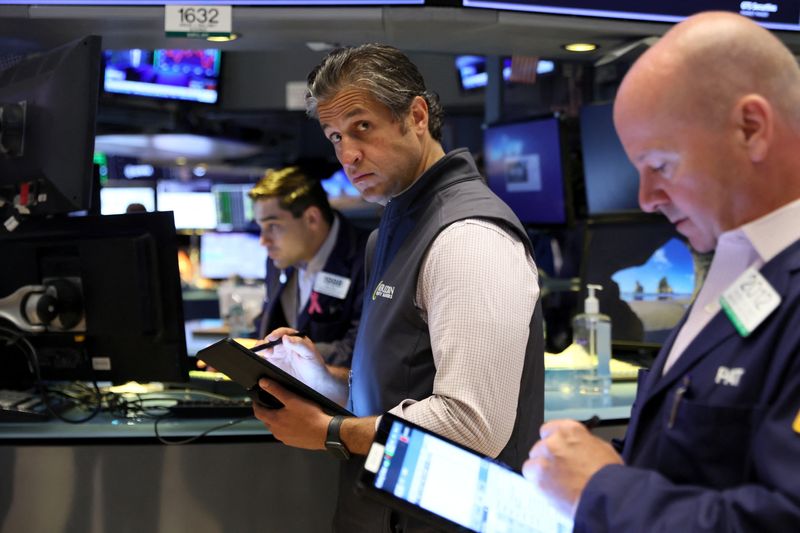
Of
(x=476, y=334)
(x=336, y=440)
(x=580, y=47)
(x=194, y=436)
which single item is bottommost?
(x=194, y=436)

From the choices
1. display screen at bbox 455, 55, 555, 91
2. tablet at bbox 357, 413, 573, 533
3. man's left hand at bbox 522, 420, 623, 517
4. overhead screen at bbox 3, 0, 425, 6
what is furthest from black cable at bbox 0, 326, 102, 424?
display screen at bbox 455, 55, 555, 91

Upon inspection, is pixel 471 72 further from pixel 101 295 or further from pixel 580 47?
pixel 101 295

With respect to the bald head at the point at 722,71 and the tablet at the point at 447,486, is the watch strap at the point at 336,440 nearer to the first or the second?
the tablet at the point at 447,486

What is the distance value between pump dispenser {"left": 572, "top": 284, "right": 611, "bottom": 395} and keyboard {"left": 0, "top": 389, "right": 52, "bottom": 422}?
1.64 m

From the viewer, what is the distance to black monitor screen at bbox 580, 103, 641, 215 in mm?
3416

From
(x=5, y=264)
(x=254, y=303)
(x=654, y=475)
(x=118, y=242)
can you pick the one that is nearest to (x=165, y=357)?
(x=118, y=242)

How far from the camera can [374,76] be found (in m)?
1.75

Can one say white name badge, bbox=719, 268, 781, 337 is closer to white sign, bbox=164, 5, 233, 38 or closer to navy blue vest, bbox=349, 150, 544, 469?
navy blue vest, bbox=349, 150, 544, 469

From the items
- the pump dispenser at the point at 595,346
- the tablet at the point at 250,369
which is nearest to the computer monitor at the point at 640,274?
the pump dispenser at the point at 595,346

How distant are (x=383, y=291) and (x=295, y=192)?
1.75 meters

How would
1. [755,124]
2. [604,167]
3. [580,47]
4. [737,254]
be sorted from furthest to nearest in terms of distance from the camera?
1. [604,167]
2. [580,47]
3. [737,254]
4. [755,124]

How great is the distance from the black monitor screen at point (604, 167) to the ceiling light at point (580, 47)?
632mm

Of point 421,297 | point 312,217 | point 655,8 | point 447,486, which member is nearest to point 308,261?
point 312,217

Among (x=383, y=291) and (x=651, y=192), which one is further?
(x=383, y=291)
